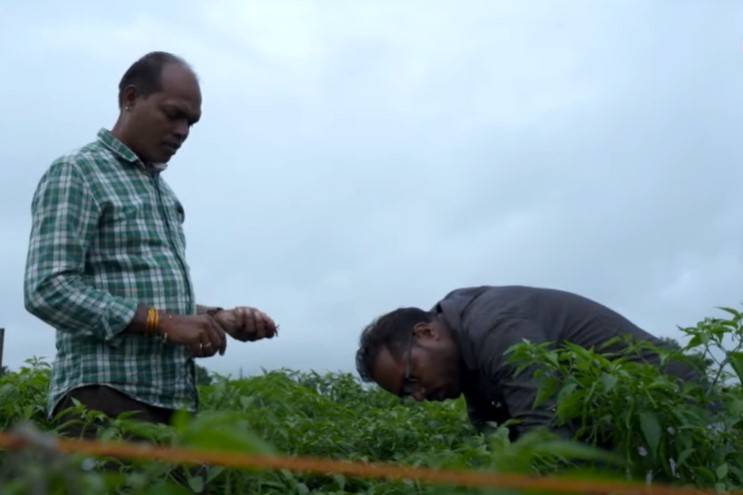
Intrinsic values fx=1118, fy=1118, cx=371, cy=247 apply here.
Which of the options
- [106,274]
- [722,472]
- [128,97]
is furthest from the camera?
[128,97]

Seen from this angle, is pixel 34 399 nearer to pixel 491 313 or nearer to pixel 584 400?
pixel 491 313

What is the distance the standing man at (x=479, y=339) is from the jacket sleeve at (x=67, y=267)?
946 millimetres

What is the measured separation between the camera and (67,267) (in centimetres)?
279

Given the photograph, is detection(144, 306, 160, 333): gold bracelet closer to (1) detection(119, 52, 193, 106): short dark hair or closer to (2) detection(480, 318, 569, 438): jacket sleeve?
(1) detection(119, 52, 193, 106): short dark hair

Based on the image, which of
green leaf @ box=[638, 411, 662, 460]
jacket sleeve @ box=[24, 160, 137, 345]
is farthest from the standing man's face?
green leaf @ box=[638, 411, 662, 460]

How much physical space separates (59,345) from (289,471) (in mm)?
839

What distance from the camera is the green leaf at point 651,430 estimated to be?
2.38 m

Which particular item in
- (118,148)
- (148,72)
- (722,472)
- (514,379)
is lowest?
(722,472)

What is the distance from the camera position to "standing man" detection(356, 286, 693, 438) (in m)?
3.12

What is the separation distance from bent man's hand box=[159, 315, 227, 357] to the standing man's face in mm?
519

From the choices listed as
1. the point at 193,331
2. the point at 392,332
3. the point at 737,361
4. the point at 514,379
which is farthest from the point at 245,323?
the point at 737,361

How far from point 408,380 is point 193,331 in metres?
0.87

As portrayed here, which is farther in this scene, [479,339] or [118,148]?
[479,339]

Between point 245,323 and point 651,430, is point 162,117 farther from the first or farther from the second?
point 651,430
